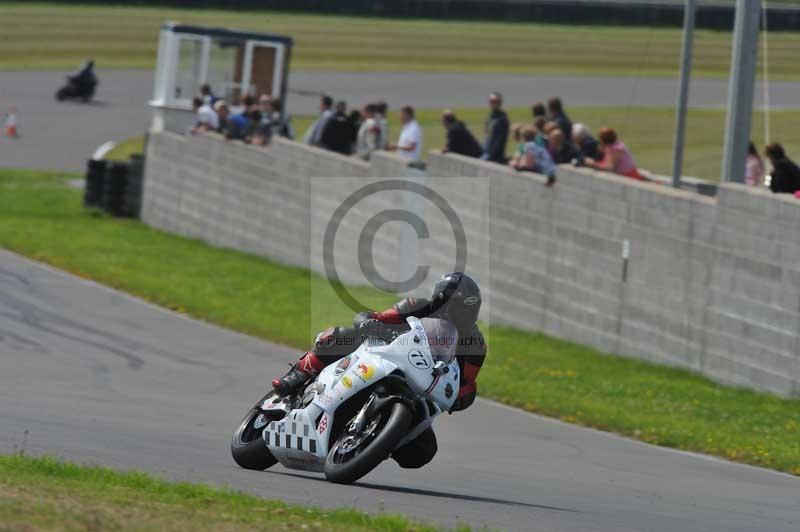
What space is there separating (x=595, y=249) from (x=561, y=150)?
70.8 inches

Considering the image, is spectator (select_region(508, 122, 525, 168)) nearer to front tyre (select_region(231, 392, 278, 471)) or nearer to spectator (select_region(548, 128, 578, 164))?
spectator (select_region(548, 128, 578, 164))

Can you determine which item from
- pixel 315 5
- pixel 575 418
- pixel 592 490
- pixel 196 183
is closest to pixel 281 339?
pixel 575 418

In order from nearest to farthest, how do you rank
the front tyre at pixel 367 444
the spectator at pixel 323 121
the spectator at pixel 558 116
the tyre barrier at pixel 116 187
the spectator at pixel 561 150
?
the front tyre at pixel 367 444
the spectator at pixel 561 150
the spectator at pixel 558 116
the spectator at pixel 323 121
the tyre barrier at pixel 116 187

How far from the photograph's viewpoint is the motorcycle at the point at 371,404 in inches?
335

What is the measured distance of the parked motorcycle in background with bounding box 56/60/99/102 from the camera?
43531 millimetres

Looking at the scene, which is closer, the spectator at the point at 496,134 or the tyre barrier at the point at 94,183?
the spectator at the point at 496,134

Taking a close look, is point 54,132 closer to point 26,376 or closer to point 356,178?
point 356,178

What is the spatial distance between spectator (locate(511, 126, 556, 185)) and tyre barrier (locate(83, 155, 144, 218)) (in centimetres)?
1161

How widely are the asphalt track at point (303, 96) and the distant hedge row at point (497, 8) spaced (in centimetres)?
203

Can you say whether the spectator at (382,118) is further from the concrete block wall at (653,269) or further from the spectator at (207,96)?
the spectator at (207,96)

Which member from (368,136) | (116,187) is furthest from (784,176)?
(116,187)

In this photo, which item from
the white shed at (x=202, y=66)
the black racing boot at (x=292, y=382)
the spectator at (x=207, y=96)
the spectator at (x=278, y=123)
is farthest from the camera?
the white shed at (x=202, y=66)

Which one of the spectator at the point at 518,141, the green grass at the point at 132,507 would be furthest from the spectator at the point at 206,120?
the green grass at the point at 132,507

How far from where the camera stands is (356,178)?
22797 millimetres
